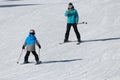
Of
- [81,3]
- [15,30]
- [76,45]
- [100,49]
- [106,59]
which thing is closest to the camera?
[106,59]

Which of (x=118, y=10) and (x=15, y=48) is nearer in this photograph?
(x=15, y=48)

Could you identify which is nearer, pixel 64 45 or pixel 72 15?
pixel 72 15

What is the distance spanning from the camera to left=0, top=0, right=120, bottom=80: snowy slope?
53.5ft

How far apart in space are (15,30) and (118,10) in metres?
7.06

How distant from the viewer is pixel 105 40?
2095 cm

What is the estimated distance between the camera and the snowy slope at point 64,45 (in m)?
16.3

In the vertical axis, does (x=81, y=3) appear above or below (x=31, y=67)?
above

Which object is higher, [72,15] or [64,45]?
[72,15]

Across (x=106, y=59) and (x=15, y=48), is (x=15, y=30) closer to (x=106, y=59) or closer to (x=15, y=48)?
(x=15, y=48)

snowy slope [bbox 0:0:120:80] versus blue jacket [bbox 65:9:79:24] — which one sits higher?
blue jacket [bbox 65:9:79:24]

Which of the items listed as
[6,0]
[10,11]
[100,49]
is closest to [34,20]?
[10,11]

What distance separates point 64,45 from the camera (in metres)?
20.9

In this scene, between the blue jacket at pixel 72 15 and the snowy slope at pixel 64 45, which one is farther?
the blue jacket at pixel 72 15

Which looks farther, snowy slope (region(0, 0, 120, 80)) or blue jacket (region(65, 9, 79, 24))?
blue jacket (region(65, 9, 79, 24))
